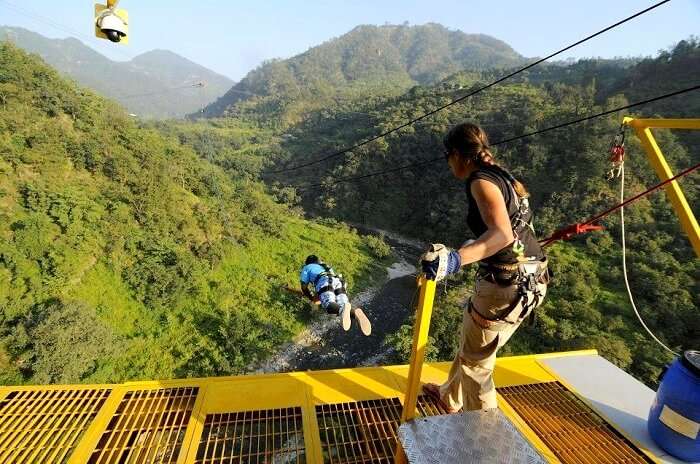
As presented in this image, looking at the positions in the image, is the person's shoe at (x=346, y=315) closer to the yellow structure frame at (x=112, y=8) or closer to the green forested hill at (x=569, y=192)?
the yellow structure frame at (x=112, y=8)

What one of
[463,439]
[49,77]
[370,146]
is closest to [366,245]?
[370,146]

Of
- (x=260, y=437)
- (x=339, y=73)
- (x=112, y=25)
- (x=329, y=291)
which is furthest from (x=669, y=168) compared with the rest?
(x=339, y=73)

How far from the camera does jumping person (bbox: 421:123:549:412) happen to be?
2039 millimetres

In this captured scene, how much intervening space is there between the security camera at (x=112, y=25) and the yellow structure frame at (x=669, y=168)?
556 centimetres

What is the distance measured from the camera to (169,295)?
56.8 ft

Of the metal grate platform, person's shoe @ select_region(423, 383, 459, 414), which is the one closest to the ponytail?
the metal grate platform

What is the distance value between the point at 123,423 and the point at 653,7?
Result: 5.90 meters

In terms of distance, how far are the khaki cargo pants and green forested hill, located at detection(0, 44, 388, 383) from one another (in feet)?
47.6

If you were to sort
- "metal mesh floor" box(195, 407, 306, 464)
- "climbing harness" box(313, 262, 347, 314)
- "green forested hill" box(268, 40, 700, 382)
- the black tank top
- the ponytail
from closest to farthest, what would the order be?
the black tank top, the ponytail, "metal mesh floor" box(195, 407, 306, 464), "climbing harness" box(313, 262, 347, 314), "green forested hill" box(268, 40, 700, 382)

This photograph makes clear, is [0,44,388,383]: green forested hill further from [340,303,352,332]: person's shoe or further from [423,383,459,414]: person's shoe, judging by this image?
[423,383,459,414]: person's shoe

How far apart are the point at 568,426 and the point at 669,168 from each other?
2.52 meters

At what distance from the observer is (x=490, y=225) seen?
2082mm

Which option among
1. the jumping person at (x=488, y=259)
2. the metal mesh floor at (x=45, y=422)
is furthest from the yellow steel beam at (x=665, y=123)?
the metal mesh floor at (x=45, y=422)

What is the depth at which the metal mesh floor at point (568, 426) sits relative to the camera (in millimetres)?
2879
